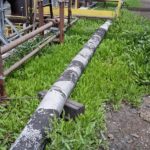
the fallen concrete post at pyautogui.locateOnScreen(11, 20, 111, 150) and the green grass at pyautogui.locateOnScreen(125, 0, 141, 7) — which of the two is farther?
the green grass at pyautogui.locateOnScreen(125, 0, 141, 7)

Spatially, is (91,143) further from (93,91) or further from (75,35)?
(75,35)

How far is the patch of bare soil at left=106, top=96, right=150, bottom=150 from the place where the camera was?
3.49 meters

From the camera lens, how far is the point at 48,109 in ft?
11.0

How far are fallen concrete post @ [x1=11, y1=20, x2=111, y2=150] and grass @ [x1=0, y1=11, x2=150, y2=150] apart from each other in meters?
0.10

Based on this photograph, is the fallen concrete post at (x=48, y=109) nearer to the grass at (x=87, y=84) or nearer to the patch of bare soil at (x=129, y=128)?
the grass at (x=87, y=84)

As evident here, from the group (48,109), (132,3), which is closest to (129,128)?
(48,109)

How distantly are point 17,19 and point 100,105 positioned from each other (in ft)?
Result: 18.6

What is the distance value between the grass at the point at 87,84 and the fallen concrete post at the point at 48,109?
0.34 feet

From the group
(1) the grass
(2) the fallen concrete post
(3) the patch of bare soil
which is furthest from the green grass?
(3) the patch of bare soil

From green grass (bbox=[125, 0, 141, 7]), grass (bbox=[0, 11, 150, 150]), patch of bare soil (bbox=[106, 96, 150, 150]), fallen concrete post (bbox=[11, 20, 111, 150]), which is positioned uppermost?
fallen concrete post (bbox=[11, 20, 111, 150])

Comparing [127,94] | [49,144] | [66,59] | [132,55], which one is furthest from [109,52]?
[49,144]

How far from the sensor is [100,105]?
13.5 ft

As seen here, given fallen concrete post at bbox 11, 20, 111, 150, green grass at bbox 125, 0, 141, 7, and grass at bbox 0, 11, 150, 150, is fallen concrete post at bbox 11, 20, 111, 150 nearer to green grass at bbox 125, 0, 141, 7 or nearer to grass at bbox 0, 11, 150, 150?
grass at bbox 0, 11, 150, 150

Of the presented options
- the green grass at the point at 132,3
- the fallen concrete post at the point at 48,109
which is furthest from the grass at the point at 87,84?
the green grass at the point at 132,3
